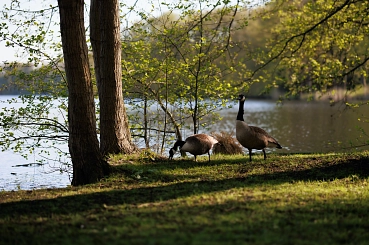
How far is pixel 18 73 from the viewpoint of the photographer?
62.4 ft

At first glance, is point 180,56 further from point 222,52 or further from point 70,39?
point 70,39

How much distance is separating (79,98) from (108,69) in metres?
3.11

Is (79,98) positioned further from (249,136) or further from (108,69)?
(249,136)

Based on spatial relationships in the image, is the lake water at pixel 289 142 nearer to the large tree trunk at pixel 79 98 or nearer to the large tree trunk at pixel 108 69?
the large tree trunk at pixel 108 69

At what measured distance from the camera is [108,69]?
14.4 meters

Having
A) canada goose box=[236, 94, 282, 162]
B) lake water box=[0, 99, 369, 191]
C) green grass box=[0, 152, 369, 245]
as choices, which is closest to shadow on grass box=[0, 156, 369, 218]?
green grass box=[0, 152, 369, 245]

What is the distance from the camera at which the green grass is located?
6.67 m

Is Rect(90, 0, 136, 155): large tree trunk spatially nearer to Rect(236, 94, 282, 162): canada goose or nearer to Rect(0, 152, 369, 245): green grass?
Rect(0, 152, 369, 245): green grass

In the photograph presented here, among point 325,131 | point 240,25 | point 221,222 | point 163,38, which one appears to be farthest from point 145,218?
point 325,131

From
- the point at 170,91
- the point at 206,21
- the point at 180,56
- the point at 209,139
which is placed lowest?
the point at 209,139

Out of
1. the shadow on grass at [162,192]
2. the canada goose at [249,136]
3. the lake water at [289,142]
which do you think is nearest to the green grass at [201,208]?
the shadow on grass at [162,192]

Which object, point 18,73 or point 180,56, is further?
point 180,56

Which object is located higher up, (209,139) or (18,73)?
(18,73)

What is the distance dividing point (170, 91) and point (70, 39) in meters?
9.54
